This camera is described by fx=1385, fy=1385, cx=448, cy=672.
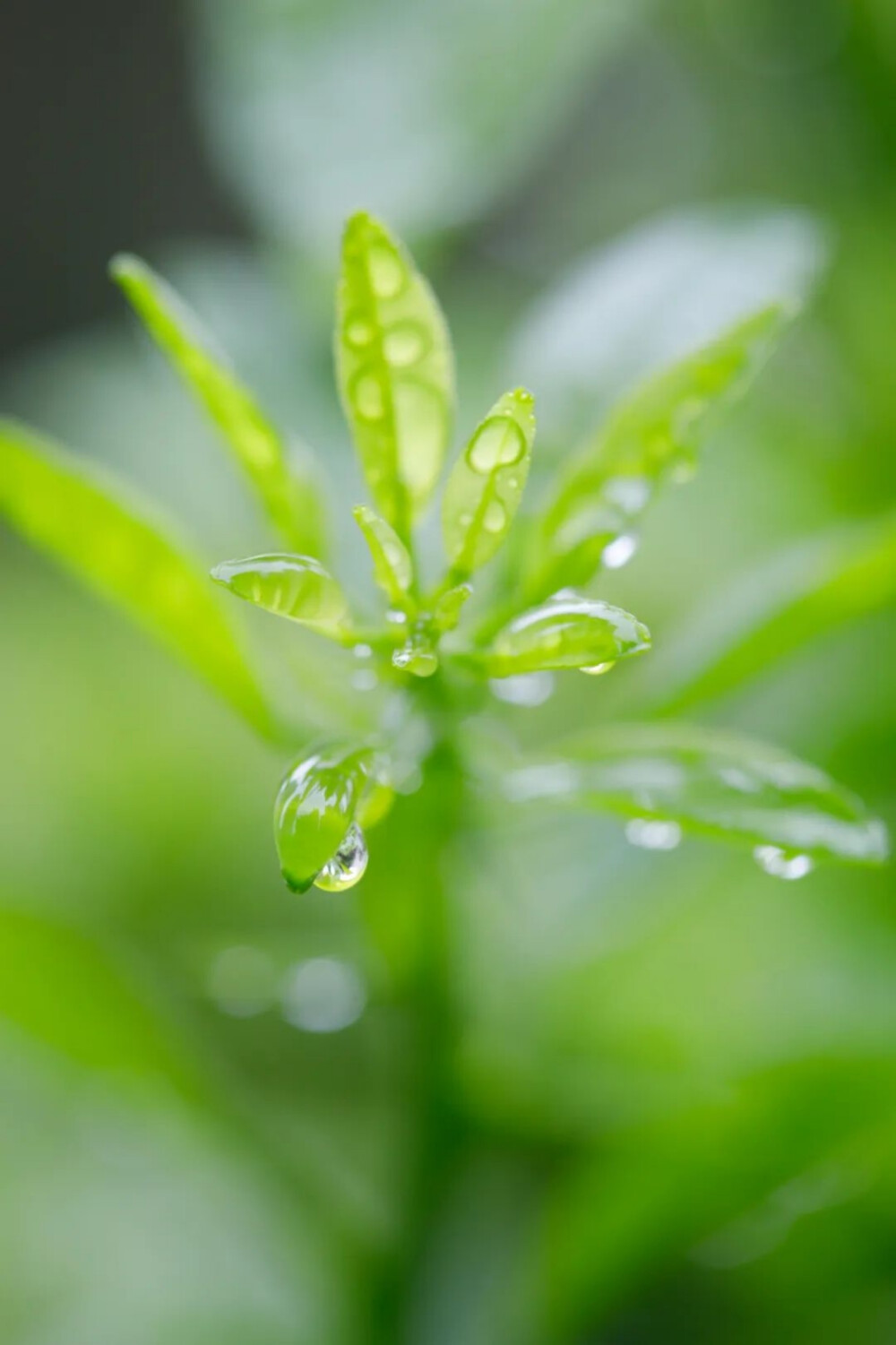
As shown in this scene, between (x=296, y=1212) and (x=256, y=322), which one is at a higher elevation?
(x=256, y=322)

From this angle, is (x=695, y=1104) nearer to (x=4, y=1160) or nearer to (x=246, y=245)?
(x=4, y=1160)

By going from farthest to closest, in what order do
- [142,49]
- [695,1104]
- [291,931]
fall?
[142,49] → [291,931] → [695,1104]

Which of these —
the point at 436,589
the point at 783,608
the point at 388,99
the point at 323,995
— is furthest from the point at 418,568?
the point at 388,99

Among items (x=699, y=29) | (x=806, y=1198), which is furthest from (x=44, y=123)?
(x=806, y=1198)

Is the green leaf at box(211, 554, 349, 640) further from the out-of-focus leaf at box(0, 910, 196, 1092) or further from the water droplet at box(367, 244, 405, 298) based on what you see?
the out-of-focus leaf at box(0, 910, 196, 1092)

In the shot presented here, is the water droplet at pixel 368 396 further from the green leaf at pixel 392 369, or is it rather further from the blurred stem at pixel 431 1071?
the blurred stem at pixel 431 1071

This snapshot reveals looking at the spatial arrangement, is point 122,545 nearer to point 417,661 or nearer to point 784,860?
point 417,661

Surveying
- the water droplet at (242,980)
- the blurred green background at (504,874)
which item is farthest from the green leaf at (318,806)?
the water droplet at (242,980)
